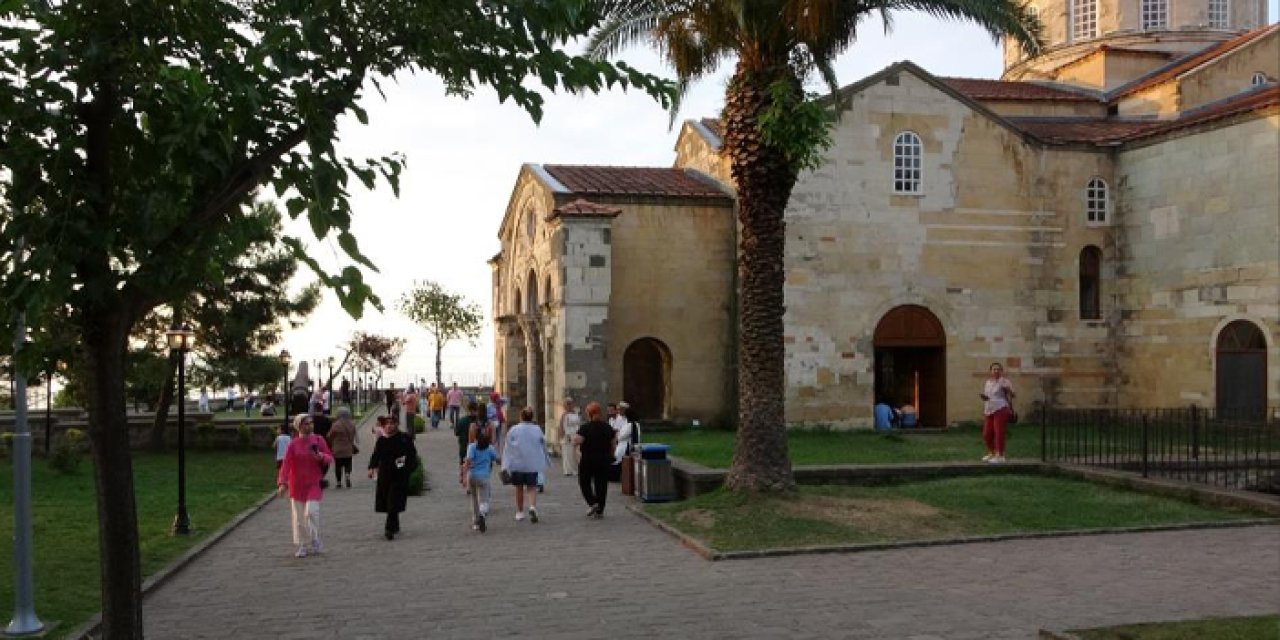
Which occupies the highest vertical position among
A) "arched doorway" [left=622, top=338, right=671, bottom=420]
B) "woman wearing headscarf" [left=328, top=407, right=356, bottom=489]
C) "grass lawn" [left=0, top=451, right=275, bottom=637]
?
"arched doorway" [left=622, top=338, right=671, bottom=420]

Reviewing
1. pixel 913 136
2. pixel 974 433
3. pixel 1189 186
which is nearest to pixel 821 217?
pixel 913 136

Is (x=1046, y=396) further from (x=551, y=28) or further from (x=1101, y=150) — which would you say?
(x=551, y=28)

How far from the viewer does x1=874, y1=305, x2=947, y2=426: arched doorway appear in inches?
1016

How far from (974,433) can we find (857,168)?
22.8 feet

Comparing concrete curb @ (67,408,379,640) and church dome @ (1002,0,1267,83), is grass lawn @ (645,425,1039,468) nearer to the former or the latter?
concrete curb @ (67,408,379,640)

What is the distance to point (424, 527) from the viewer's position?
14.4 metres

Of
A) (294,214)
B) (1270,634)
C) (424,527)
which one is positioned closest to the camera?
(294,214)

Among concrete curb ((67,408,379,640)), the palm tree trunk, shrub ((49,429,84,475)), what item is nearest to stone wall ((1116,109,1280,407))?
the palm tree trunk

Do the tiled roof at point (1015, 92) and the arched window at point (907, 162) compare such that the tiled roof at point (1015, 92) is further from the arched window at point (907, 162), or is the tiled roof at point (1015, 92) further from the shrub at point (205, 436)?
the shrub at point (205, 436)

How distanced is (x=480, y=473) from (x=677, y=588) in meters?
5.00

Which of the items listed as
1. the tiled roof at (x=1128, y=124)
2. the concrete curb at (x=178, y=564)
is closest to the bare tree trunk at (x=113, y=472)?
the concrete curb at (x=178, y=564)

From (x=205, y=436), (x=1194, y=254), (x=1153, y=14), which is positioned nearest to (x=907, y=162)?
(x=1194, y=254)

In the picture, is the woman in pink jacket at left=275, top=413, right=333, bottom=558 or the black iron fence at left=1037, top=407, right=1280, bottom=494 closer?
the woman in pink jacket at left=275, top=413, right=333, bottom=558

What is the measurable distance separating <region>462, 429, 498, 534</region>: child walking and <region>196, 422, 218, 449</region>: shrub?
16.2 meters
